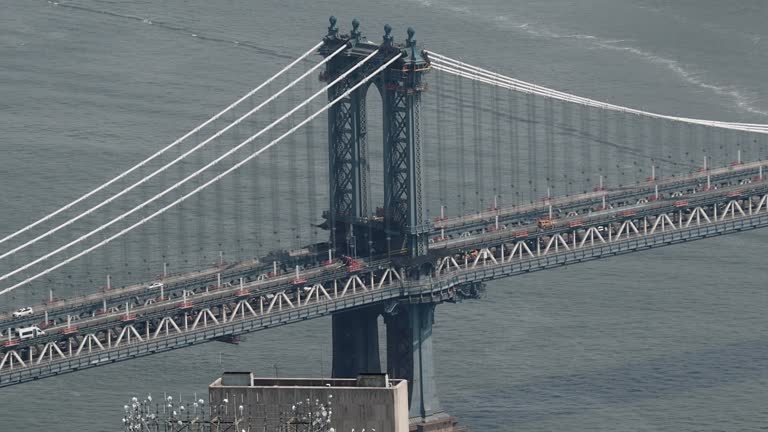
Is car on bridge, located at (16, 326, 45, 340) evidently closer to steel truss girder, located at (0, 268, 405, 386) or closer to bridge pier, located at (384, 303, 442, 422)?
steel truss girder, located at (0, 268, 405, 386)

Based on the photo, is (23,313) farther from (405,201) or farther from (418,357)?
(405,201)

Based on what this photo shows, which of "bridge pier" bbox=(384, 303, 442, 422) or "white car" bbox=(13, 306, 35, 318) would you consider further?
"bridge pier" bbox=(384, 303, 442, 422)

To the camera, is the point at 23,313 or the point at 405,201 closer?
the point at 23,313

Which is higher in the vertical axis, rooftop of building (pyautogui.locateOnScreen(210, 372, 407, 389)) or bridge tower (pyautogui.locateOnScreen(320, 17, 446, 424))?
bridge tower (pyautogui.locateOnScreen(320, 17, 446, 424))

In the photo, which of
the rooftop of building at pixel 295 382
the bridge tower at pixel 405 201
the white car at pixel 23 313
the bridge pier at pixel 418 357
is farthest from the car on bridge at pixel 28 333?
the rooftop of building at pixel 295 382

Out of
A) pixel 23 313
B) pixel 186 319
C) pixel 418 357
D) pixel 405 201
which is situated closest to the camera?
pixel 23 313

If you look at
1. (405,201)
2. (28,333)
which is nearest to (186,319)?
(28,333)

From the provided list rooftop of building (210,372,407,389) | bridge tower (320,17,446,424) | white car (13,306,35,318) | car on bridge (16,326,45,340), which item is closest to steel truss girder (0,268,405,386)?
car on bridge (16,326,45,340)

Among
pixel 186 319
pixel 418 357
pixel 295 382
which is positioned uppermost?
pixel 186 319

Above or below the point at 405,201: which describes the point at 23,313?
below

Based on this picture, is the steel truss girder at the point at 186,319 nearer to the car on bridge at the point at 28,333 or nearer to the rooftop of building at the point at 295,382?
the car on bridge at the point at 28,333

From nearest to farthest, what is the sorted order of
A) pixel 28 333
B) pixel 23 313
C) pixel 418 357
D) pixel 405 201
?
pixel 28 333, pixel 23 313, pixel 418 357, pixel 405 201

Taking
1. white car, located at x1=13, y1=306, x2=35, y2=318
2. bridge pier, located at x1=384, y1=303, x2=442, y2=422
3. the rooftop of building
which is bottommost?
the rooftop of building
